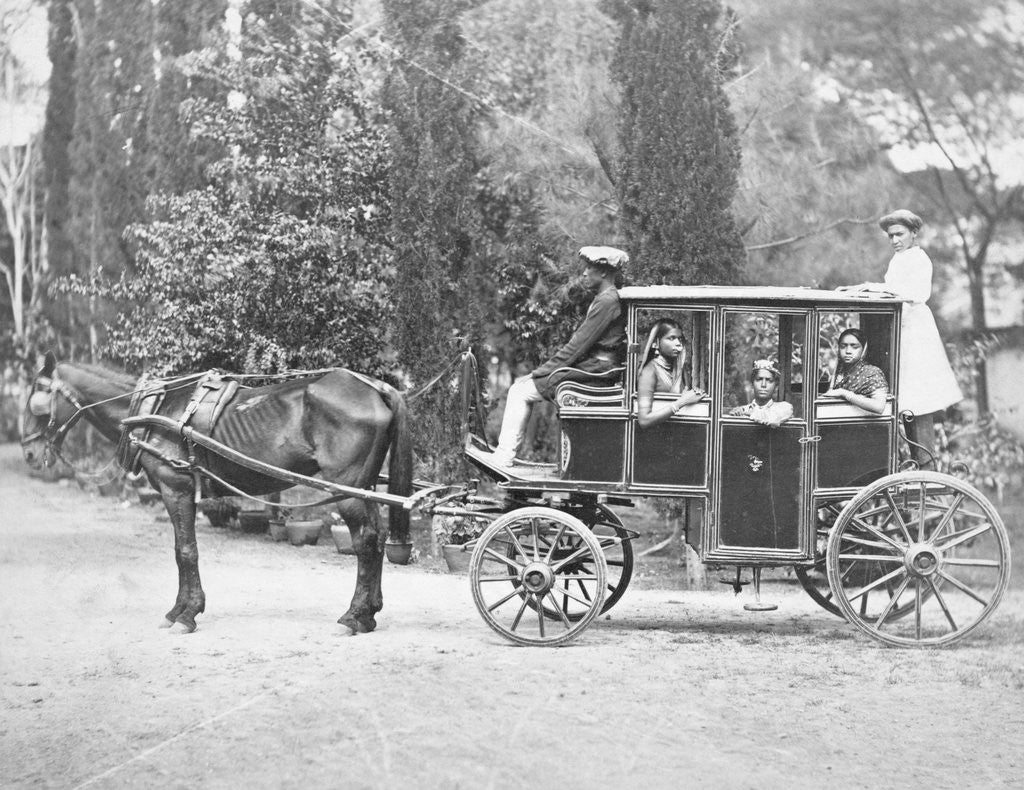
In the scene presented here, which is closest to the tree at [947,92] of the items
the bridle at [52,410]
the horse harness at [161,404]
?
the horse harness at [161,404]

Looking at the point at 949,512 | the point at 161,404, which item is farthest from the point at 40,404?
the point at 949,512

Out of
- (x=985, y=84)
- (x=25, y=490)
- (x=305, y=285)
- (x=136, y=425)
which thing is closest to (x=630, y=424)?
(x=136, y=425)

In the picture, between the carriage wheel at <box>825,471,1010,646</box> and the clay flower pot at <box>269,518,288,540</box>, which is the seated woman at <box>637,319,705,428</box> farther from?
the clay flower pot at <box>269,518,288,540</box>

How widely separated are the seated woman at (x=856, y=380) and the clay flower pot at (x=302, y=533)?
460cm

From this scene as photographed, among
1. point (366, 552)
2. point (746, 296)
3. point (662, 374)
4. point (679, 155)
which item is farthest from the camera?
point (679, 155)

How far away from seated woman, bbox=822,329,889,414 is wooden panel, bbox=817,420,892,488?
0.40ft

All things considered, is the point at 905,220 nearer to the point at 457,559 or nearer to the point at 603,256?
the point at 603,256

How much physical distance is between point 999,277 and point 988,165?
1024mm

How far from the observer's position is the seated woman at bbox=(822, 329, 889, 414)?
603cm

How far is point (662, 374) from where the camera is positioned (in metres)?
6.01

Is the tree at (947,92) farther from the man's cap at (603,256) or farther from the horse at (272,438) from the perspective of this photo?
the horse at (272,438)

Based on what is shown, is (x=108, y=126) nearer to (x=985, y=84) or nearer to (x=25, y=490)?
(x=25, y=490)

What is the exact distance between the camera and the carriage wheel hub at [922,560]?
589 cm

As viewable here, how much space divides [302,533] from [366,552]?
3.06 m
